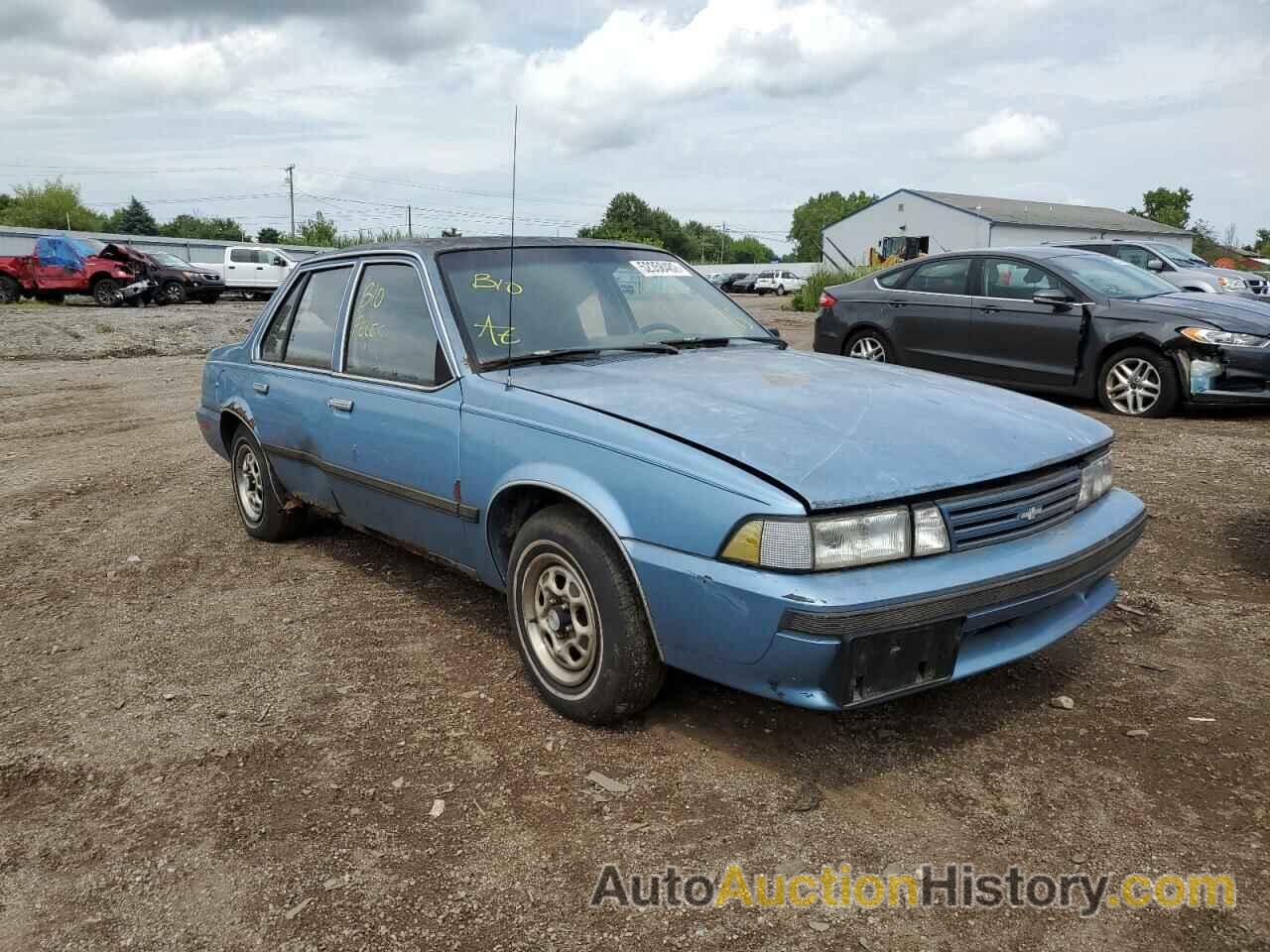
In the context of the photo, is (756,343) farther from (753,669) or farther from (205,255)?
(205,255)

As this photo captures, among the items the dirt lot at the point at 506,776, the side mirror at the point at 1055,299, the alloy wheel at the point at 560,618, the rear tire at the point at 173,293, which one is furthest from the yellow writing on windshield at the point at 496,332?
the rear tire at the point at 173,293

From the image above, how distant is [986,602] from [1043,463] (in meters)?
0.52

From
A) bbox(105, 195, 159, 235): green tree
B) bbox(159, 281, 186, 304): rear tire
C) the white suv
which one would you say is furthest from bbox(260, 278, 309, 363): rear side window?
bbox(105, 195, 159, 235): green tree

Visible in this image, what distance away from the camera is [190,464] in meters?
7.27

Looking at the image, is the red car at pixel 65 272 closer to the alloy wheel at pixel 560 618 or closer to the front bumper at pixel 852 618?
the alloy wheel at pixel 560 618

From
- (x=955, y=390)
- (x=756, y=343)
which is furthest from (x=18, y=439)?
(x=955, y=390)

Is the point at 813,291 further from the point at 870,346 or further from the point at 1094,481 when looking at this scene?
the point at 1094,481

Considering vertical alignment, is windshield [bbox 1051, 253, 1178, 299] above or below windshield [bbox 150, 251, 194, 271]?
above

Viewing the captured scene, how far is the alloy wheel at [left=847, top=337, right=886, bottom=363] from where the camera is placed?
9.60m

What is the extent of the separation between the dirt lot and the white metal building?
47762 mm

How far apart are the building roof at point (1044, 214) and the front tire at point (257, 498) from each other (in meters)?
52.8

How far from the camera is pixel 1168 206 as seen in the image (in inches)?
3484

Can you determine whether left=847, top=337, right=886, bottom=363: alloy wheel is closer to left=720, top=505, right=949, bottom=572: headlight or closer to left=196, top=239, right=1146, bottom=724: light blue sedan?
left=196, top=239, right=1146, bottom=724: light blue sedan

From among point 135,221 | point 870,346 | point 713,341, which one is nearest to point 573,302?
point 713,341
